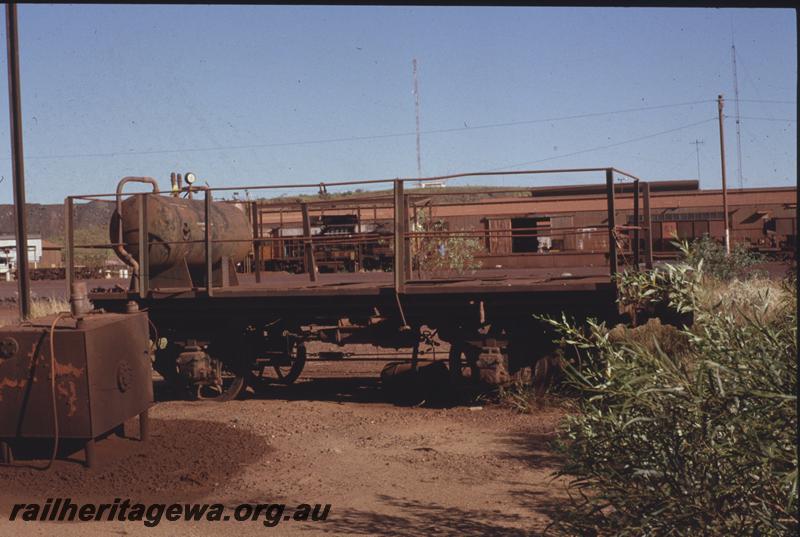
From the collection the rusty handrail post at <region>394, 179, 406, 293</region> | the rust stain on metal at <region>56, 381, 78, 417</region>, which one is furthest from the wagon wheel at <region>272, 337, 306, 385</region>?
the rust stain on metal at <region>56, 381, 78, 417</region>

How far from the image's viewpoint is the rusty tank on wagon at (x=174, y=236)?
11.1 m

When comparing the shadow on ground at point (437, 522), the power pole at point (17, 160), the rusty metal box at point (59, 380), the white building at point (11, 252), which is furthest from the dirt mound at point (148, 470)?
the white building at point (11, 252)

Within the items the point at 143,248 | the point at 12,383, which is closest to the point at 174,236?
the point at 143,248

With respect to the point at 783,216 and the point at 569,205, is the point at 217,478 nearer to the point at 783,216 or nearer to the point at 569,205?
the point at 569,205

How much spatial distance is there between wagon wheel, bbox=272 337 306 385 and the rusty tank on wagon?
131 centimetres

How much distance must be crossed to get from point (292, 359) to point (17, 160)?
550 cm

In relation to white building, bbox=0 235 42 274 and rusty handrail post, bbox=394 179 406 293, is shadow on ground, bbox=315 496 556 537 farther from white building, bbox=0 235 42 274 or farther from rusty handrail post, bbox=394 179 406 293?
white building, bbox=0 235 42 274

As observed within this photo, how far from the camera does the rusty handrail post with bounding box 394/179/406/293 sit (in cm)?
1002

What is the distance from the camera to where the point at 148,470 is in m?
7.51

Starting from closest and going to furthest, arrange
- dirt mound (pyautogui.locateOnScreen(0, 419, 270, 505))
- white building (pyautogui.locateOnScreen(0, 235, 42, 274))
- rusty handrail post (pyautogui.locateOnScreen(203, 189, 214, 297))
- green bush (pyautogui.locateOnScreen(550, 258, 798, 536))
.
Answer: green bush (pyautogui.locateOnScreen(550, 258, 798, 536))
dirt mound (pyautogui.locateOnScreen(0, 419, 270, 505))
rusty handrail post (pyautogui.locateOnScreen(203, 189, 214, 297))
white building (pyautogui.locateOnScreen(0, 235, 42, 274))

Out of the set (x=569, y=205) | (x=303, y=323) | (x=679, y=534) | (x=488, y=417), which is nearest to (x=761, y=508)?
(x=679, y=534)

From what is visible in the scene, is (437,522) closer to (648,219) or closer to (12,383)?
(12,383)

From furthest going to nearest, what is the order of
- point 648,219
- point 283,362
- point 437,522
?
1. point 283,362
2. point 648,219
3. point 437,522

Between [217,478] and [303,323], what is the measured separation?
13.8 ft
